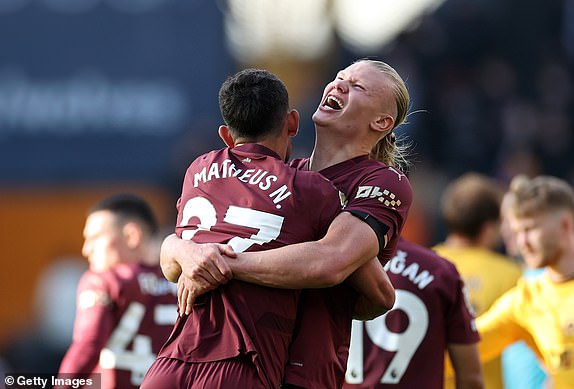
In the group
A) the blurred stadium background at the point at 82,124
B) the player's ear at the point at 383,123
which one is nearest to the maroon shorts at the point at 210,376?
the player's ear at the point at 383,123

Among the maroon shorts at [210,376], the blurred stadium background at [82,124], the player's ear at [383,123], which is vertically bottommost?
the maroon shorts at [210,376]

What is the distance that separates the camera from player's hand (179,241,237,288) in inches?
168

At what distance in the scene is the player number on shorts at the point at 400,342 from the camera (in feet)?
19.1

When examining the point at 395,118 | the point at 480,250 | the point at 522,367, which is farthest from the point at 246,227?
the point at 522,367

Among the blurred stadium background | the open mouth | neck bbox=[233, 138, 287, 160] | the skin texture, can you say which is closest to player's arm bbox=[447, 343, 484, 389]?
the skin texture

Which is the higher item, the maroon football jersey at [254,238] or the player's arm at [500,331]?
the maroon football jersey at [254,238]

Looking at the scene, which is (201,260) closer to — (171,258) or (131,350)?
(171,258)

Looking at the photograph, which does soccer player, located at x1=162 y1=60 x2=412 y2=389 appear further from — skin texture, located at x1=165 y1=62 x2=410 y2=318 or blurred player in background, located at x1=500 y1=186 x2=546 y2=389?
blurred player in background, located at x1=500 y1=186 x2=546 y2=389

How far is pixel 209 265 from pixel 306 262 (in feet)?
1.20

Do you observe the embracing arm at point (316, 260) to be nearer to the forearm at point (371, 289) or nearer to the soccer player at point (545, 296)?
the forearm at point (371, 289)

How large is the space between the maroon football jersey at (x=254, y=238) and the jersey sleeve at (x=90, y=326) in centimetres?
208

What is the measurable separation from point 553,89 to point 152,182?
733cm

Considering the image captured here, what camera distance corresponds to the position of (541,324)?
620 cm

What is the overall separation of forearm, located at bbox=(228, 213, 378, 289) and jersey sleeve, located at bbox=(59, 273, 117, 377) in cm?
238
